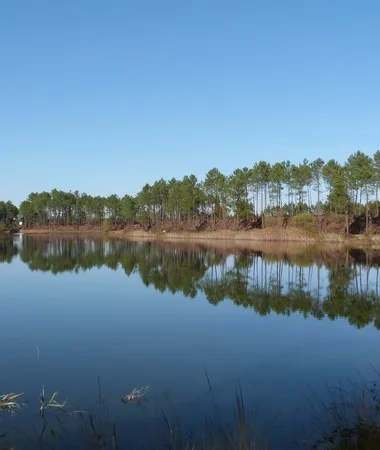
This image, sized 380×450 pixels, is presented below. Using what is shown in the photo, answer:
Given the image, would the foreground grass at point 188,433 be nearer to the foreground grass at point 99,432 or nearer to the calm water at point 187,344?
the foreground grass at point 99,432

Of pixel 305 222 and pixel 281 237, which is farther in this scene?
pixel 305 222

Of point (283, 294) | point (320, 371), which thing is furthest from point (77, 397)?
point (283, 294)

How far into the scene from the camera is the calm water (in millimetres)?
8227

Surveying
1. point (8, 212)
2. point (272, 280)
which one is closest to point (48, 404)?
point (272, 280)

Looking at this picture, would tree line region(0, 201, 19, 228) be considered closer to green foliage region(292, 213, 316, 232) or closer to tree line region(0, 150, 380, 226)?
tree line region(0, 150, 380, 226)

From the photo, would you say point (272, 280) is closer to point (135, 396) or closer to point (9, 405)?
point (135, 396)

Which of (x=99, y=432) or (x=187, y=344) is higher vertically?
(x=99, y=432)

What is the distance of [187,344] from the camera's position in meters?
12.8

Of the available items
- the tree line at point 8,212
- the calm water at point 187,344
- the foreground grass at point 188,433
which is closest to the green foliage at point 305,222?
the calm water at point 187,344

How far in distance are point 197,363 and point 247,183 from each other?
74.4 meters

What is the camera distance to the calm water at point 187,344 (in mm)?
8227

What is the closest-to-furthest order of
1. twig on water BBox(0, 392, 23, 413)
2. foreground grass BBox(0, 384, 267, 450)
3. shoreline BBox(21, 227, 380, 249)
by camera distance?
foreground grass BBox(0, 384, 267, 450) → twig on water BBox(0, 392, 23, 413) → shoreline BBox(21, 227, 380, 249)

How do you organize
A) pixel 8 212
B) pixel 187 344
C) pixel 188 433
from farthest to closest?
pixel 8 212 < pixel 187 344 < pixel 188 433

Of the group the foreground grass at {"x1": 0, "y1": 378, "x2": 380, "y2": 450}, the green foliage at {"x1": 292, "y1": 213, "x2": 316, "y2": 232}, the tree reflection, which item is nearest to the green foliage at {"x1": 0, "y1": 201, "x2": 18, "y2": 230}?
the green foliage at {"x1": 292, "y1": 213, "x2": 316, "y2": 232}
